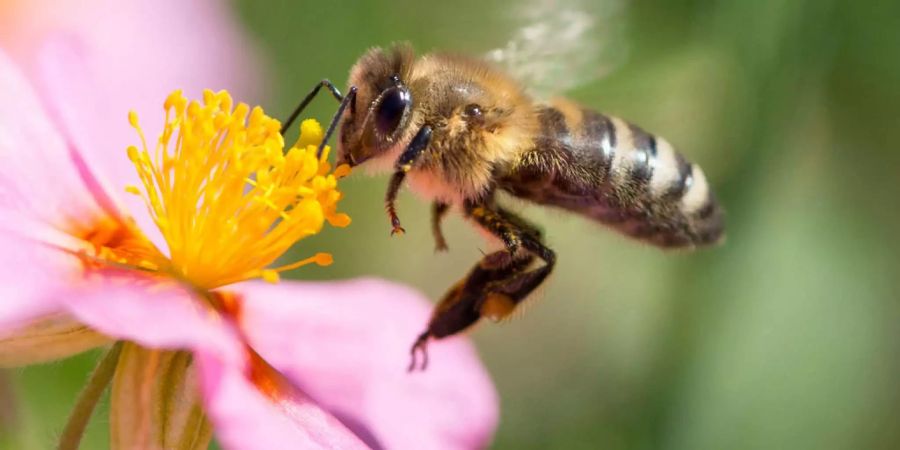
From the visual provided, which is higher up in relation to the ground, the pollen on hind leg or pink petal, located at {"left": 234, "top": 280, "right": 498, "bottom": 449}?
the pollen on hind leg

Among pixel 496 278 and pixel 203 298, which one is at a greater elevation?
pixel 496 278

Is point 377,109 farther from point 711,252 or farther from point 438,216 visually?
point 711,252

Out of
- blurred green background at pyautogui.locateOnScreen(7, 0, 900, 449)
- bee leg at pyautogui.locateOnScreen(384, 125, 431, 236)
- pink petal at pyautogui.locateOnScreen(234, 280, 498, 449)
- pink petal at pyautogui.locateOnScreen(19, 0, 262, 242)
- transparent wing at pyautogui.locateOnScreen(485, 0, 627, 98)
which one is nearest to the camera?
bee leg at pyautogui.locateOnScreen(384, 125, 431, 236)

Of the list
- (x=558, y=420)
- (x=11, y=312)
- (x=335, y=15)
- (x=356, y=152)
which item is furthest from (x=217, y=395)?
(x=335, y=15)

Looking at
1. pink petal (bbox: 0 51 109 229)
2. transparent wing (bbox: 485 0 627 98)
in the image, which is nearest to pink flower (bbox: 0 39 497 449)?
pink petal (bbox: 0 51 109 229)

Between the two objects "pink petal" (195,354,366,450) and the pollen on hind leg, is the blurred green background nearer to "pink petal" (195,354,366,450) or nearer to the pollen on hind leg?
the pollen on hind leg

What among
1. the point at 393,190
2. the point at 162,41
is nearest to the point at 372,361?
the point at 393,190

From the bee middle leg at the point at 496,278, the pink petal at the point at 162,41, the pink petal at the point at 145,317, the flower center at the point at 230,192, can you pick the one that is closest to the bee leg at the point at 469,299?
the bee middle leg at the point at 496,278
